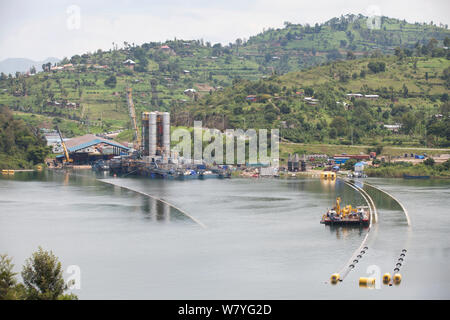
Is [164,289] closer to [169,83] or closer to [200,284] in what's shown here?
[200,284]

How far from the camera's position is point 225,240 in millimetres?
28406

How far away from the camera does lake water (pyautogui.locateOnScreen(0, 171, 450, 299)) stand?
21422mm

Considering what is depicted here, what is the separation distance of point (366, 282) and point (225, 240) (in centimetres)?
812

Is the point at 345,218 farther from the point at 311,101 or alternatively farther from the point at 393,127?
the point at 311,101

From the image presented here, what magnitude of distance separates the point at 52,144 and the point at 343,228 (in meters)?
50.1

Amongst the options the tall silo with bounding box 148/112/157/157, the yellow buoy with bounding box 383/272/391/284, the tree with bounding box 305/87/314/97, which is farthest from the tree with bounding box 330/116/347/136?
the yellow buoy with bounding box 383/272/391/284

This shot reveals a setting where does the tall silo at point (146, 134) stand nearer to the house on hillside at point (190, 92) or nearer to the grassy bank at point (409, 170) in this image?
the grassy bank at point (409, 170)

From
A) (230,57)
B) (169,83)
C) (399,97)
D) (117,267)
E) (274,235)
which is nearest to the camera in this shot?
(117,267)

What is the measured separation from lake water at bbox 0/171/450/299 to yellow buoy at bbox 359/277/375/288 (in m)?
0.28

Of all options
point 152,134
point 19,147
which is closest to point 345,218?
point 152,134

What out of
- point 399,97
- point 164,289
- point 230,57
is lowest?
point 164,289

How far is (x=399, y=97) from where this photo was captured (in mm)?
75062
